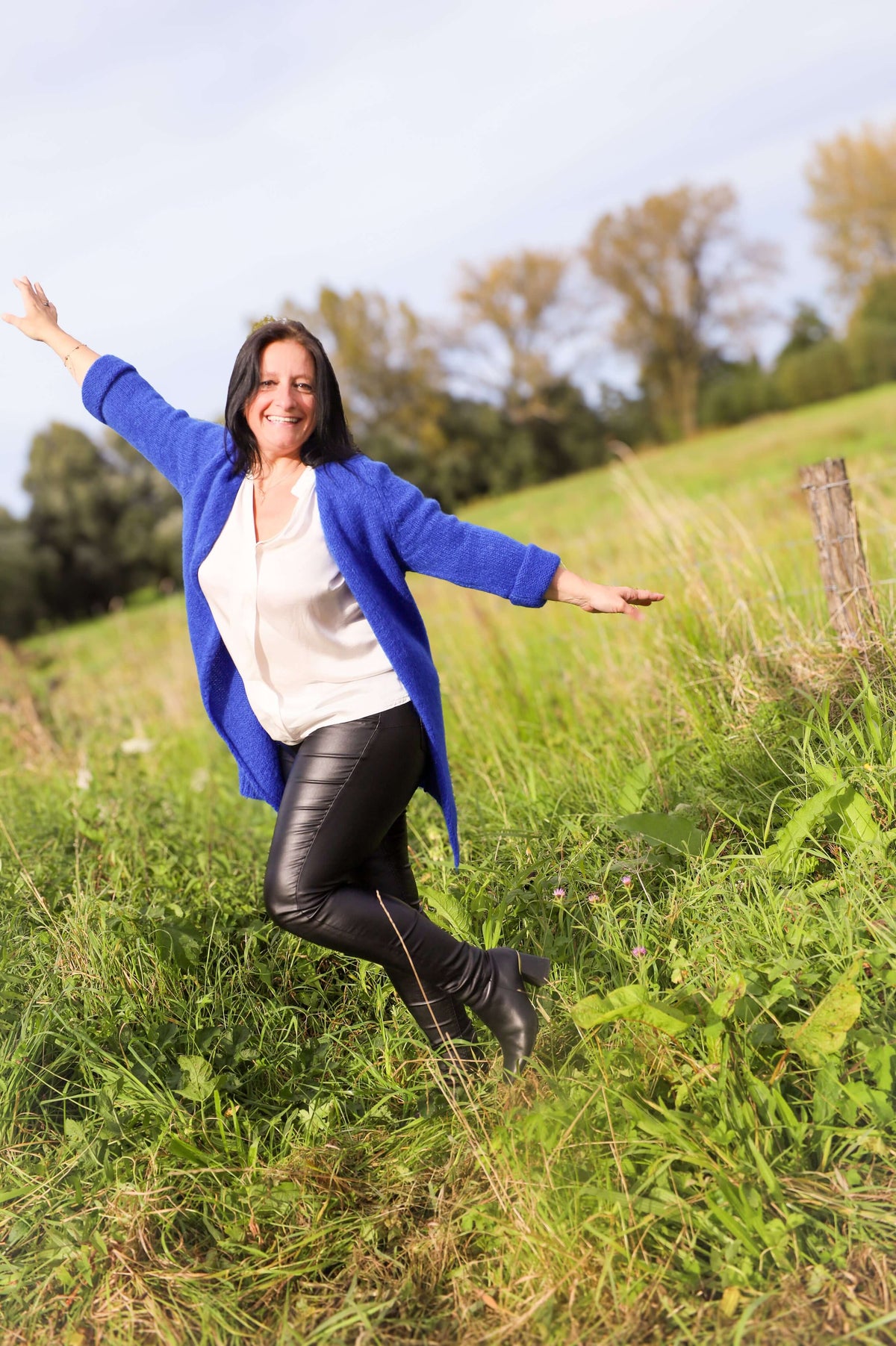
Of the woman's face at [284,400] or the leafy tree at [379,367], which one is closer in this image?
the woman's face at [284,400]

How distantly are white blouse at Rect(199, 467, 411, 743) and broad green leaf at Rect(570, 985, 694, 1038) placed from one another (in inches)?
32.6

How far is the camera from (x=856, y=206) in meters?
43.4

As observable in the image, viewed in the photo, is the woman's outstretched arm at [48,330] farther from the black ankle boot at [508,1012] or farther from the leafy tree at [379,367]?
the leafy tree at [379,367]

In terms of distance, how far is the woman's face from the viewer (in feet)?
8.45

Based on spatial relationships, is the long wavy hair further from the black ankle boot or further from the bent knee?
the black ankle boot

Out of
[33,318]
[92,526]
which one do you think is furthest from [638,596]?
[92,526]

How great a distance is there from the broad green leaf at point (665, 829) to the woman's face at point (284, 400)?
1396 millimetres

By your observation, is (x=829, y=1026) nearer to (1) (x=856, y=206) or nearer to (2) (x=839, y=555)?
(2) (x=839, y=555)

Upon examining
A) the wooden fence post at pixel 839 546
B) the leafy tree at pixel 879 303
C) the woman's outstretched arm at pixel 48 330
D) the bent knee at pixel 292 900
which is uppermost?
the leafy tree at pixel 879 303

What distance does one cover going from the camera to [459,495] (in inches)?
1478

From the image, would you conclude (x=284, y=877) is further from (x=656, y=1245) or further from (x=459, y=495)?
(x=459, y=495)

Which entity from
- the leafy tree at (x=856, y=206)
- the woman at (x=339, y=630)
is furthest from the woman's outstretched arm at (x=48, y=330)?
the leafy tree at (x=856, y=206)

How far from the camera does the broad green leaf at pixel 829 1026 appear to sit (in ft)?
7.16

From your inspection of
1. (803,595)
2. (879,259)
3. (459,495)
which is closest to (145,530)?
(459,495)
